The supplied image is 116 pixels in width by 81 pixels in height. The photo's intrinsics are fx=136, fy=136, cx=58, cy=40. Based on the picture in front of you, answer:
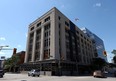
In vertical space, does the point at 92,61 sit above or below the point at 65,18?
below

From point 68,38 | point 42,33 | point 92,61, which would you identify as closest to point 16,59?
point 42,33

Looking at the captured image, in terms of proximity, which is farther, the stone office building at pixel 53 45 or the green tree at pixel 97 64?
the green tree at pixel 97 64

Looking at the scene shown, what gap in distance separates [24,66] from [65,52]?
2389 centimetres

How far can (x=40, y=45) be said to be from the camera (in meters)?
59.9

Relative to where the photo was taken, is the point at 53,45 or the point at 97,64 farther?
the point at 97,64

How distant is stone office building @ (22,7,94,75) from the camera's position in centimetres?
4978

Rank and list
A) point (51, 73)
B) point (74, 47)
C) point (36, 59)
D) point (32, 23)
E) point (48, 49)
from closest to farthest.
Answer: point (51, 73) < point (48, 49) < point (36, 59) < point (74, 47) < point (32, 23)

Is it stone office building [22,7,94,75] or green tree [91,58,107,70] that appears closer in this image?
stone office building [22,7,94,75]

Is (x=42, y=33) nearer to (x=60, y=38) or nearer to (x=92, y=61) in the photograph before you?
(x=60, y=38)

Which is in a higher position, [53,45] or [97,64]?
[53,45]

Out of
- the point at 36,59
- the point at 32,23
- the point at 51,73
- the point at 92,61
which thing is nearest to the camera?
the point at 51,73

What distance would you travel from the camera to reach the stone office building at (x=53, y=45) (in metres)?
49.8

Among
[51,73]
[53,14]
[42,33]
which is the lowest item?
[51,73]

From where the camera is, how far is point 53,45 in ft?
167
